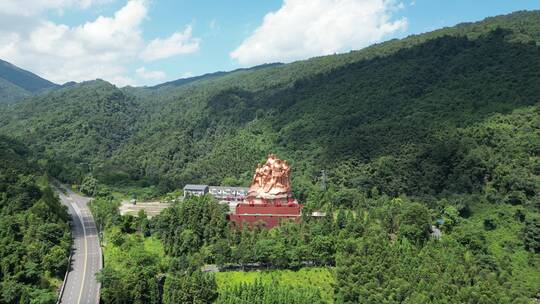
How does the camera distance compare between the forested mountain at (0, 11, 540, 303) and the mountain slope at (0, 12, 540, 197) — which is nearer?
the forested mountain at (0, 11, 540, 303)

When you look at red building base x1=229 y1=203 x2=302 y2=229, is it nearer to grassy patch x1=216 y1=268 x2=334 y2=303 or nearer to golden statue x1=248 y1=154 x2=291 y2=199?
golden statue x1=248 y1=154 x2=291 y2=199

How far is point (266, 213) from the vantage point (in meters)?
40.6

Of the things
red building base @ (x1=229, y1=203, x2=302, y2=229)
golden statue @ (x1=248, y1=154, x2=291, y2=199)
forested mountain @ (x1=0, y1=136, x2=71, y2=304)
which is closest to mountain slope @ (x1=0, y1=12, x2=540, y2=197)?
golden statue @ (x1=248, y1=154, x2=291, y2=199)

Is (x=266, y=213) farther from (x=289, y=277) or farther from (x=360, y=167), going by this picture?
(x=360, y=167)

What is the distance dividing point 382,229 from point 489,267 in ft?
24.8

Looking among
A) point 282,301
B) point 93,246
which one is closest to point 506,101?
point 282,301

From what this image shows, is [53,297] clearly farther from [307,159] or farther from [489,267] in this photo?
[307,159]

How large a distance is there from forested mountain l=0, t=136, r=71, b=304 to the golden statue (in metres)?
15.0

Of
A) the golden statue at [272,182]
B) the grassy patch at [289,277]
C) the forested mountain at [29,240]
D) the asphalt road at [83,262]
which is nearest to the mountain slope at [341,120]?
the golden statue at [272,182]

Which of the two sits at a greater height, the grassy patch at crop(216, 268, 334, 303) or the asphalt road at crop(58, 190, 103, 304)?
the asphalt road at crop(58, 190, 103, 304)

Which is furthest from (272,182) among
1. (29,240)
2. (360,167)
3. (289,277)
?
(29,240)

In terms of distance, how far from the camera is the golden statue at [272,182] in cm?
4125

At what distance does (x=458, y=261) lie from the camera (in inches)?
1289

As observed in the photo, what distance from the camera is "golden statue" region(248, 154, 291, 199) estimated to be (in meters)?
41.2
